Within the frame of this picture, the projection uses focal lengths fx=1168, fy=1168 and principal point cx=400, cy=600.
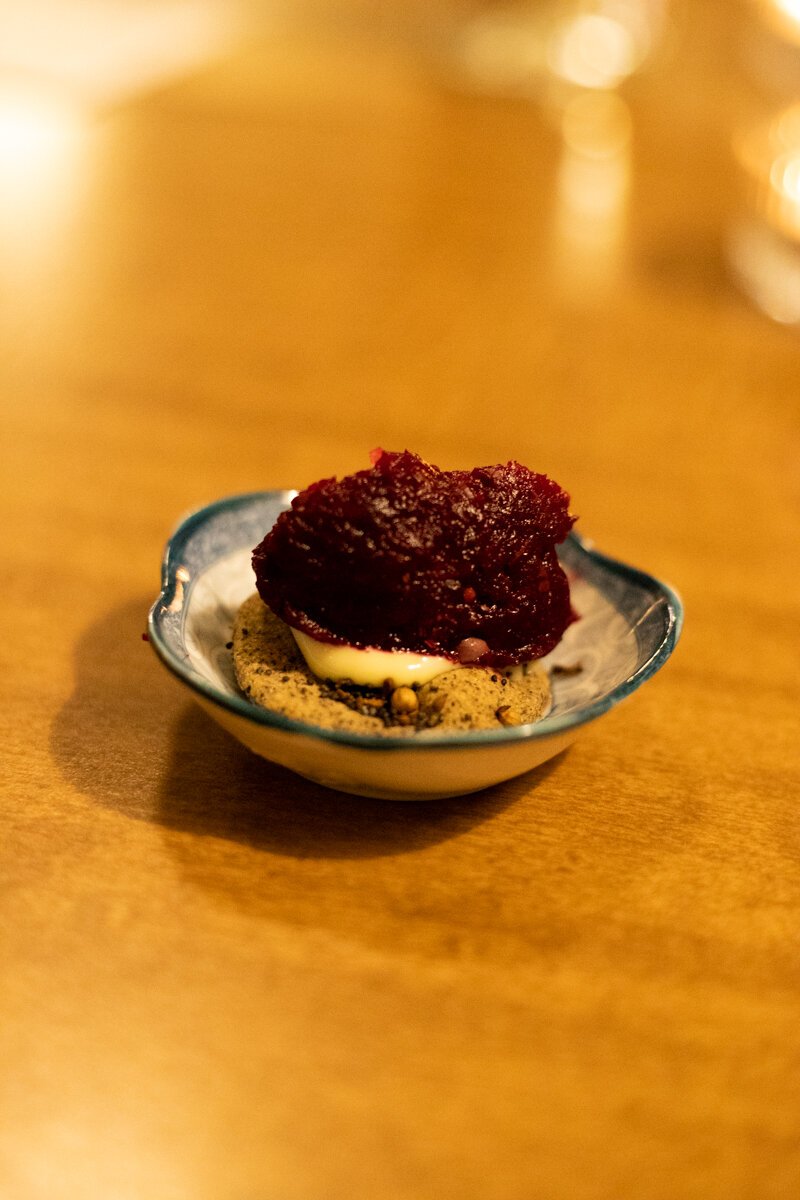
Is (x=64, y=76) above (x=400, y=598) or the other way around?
above

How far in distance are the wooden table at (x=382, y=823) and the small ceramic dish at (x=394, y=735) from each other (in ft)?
0.18

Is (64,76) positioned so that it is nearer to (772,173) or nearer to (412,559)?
(772,173)

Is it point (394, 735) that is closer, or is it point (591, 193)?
point (394, 735)

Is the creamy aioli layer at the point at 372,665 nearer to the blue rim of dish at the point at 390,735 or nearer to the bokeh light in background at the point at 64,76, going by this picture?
the blue rim of dish at the point at 390,735

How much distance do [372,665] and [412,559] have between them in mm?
67

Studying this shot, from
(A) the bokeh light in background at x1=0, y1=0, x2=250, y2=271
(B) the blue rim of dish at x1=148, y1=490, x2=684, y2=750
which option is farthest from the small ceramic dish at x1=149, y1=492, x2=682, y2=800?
(A) the bokeh light in background at x1=0, y1=0, x2=250, y2=271

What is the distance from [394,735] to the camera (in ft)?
2.13

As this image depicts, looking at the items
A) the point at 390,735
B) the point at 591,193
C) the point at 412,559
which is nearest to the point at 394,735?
the point at 390,735

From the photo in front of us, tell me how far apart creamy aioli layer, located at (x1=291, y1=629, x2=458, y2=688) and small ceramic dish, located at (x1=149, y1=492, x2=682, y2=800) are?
5 cm

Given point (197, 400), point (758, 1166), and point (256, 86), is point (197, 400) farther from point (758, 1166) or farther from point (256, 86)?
point (256, 86)

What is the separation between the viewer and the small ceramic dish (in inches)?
24.0

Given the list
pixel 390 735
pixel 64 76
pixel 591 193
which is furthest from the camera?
pixel 64 76

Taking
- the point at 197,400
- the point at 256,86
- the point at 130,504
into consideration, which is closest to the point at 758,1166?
the point at 130,504

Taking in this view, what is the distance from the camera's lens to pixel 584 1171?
50cm
